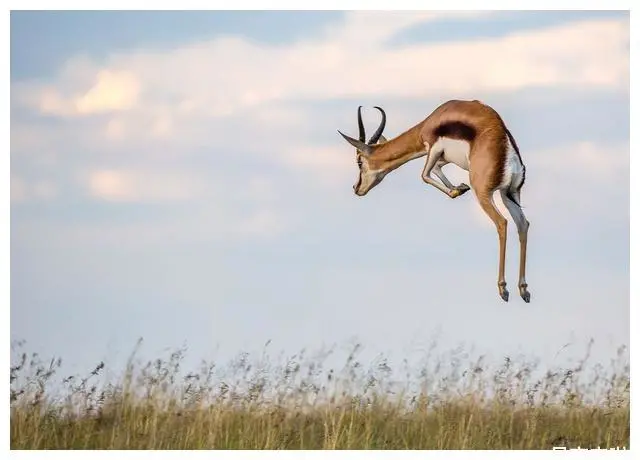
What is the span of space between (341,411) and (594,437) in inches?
86.0

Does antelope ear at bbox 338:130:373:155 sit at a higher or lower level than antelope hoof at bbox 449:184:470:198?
higher

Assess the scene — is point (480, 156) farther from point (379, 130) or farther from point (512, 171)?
point (379, 130)

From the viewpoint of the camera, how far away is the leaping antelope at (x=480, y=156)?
1170cm

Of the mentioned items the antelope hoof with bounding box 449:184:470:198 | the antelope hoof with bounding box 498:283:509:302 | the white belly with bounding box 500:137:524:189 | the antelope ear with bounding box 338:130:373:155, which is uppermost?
the antelope ear with bounding box 338:130:373:155

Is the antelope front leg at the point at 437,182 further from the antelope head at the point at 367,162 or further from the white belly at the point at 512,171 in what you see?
the antelope head at the point at 367,162

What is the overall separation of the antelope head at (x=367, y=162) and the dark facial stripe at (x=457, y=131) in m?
0.66

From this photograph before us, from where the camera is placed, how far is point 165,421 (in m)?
11.2

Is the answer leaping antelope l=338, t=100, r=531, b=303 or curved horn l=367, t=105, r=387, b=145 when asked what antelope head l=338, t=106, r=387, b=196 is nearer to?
curved horn l=367, t=105, r=387, b=145

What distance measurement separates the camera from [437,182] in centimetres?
1182

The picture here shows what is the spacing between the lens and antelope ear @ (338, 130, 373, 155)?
12.4 m

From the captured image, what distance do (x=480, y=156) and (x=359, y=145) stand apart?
125 cm

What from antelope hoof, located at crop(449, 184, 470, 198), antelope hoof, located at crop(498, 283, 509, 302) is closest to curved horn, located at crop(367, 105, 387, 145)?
antelope hoof, located at crop(449, 184, 470, 198)

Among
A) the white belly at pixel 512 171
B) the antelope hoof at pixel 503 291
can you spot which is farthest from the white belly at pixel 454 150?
the antelope hoof at pixel 503 291
